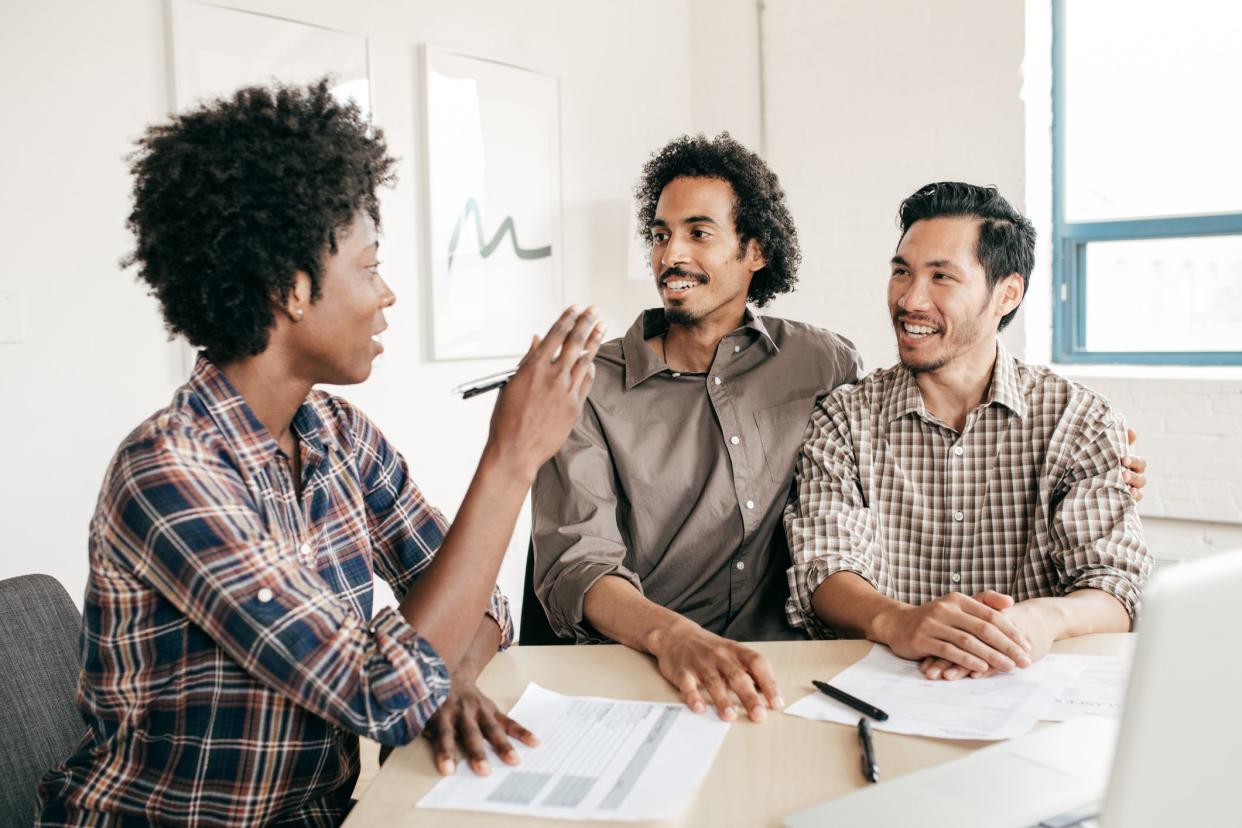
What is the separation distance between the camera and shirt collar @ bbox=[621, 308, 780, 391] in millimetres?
1917

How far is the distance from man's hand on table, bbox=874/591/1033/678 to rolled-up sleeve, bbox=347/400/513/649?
535 millimetres

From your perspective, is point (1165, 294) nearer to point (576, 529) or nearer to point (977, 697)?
point (576, 529)

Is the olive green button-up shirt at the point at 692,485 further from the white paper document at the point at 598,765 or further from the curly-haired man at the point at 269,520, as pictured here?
the white paper document at the point at 598,765

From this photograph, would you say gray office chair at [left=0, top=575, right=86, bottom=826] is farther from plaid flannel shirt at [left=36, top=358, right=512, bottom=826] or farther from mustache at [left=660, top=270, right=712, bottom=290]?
mustache at [left=660, top=270, right=712, bottom=290]

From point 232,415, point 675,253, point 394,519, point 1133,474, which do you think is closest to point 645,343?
point 675,253

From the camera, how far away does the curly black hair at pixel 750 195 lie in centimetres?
222

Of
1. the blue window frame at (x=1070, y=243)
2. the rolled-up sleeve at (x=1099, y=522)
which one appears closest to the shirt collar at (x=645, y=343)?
the rolled-up sleeve at (x=1099, y=522)

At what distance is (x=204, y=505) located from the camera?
1021 mm

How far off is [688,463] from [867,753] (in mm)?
910

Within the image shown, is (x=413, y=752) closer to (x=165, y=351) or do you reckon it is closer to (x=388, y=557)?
(x=388, y=557)

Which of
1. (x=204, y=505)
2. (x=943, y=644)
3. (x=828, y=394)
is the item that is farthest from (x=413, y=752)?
(x=828, y=394)

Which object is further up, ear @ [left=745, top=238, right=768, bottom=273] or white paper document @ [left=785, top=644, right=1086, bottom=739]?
ear @ [left=745, top=238, right=768, bottom=273]

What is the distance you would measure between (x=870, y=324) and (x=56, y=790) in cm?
328

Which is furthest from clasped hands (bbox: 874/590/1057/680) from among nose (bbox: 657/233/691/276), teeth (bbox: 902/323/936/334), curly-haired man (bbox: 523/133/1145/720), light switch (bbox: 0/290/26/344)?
light switch (bbox: 0/290/26/344)
